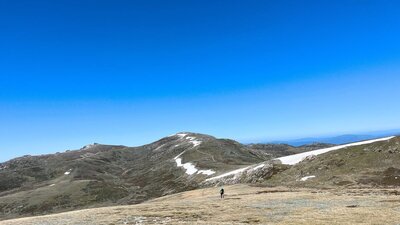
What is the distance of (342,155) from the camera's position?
107 meters

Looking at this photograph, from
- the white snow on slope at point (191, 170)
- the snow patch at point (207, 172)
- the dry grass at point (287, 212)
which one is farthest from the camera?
the white snow on slope at point (191, 170)

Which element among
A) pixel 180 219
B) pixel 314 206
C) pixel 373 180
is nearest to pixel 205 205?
pixel 180 219

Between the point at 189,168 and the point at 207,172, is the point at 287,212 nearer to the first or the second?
the point at 207,172

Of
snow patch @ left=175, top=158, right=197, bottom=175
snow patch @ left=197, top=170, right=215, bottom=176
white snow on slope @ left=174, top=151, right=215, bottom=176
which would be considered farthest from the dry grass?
snow patch @ left=175, top=158, right=197, bottom=175

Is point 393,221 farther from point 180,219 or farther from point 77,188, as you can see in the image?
point 77,188

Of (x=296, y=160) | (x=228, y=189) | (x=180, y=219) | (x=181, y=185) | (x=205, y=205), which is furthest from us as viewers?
(x=181, y=185)

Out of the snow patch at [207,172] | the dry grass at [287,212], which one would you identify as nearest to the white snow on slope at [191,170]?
the snow patch at [207,172]

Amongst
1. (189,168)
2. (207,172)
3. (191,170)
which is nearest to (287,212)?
(207,172)

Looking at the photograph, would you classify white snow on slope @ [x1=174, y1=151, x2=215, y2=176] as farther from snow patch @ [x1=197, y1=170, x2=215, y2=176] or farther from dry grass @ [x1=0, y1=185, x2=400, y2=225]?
dry grass @ [x1=0, y1=185, x2=400, y2=225]

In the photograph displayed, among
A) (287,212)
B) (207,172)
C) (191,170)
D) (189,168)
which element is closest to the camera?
(287,212)

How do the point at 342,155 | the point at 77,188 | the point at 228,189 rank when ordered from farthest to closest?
1. the point at 77,188
2. the point at 342,155
3. the point at 228,189

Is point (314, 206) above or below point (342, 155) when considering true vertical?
below

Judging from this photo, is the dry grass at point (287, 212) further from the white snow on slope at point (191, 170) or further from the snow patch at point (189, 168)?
the snow patch at point (189, 168)

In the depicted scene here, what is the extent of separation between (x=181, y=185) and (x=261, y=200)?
274 feet
